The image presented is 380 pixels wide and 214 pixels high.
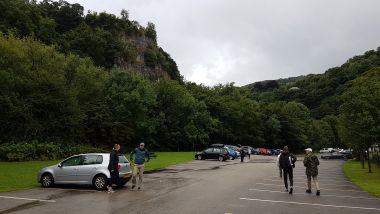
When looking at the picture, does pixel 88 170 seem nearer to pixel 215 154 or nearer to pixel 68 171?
pixel 68 171

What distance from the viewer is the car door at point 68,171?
18355 mm

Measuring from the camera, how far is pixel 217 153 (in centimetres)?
4612

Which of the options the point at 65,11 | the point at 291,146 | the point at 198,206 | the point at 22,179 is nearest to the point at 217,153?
the point at 22,179

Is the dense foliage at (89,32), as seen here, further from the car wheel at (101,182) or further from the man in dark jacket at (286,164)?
the man in dark jacket at (286,164)

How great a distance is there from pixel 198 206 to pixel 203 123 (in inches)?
2473

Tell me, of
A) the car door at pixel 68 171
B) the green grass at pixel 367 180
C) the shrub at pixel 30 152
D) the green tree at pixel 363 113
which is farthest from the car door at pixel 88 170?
the green tree at pixel 363 113

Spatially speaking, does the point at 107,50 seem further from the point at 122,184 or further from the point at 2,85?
the point at 122,184

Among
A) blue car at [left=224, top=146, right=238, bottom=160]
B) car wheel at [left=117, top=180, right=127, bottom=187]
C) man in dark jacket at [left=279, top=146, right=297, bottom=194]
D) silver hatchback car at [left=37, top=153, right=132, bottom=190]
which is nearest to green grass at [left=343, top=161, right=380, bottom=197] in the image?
man in dark jacket at [left=279, top=146, right=297, bottom=194]

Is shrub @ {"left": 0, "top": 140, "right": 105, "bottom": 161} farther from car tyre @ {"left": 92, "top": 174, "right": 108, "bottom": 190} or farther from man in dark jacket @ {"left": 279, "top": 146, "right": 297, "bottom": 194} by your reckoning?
man in dark jacket @ {"left": 279, "top": 146, "right": 297, "bottom": 194}

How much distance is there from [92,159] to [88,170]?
1.76 feet

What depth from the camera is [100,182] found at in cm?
1786

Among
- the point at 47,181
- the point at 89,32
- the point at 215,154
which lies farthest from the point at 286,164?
the point at 89,32

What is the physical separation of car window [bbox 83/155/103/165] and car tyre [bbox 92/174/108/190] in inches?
27.3

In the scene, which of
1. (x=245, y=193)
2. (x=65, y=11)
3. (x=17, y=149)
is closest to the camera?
(x=245, y=193)
